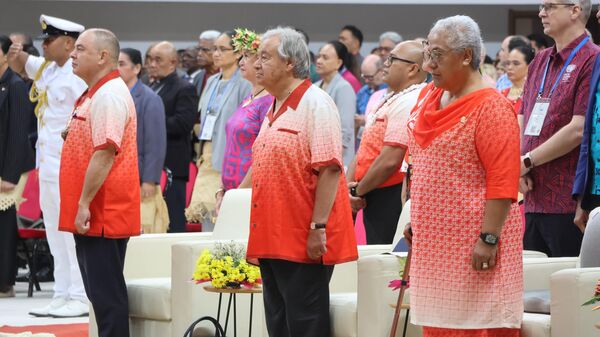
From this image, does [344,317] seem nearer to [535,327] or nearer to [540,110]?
[535,327]

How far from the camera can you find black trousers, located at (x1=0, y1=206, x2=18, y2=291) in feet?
28.4

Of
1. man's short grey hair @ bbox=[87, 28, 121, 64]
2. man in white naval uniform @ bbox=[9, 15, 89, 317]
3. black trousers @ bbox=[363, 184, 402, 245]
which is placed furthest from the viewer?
man in white naval uniform @ bbox=[9, 15, 89, 317]

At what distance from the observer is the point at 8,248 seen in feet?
28.8

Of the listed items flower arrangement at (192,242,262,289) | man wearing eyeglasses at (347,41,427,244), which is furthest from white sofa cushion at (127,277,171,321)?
man wearing eyeglasses at (347,41,427,244)

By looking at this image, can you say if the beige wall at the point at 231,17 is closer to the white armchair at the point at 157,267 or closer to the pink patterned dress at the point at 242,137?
the pink patterned dress at the point at 242,137

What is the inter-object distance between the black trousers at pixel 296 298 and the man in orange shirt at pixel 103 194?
1148 millimetres

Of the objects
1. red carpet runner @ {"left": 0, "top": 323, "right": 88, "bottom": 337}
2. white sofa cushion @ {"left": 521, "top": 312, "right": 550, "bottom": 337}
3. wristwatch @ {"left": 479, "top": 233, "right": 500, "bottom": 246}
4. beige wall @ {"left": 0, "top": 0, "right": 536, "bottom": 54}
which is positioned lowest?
red carpet runner @ {"left": 0, "top": 323, "right": 88, "bottom": 337}

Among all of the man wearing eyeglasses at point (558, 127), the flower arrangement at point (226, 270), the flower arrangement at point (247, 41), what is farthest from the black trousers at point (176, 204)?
the man wearing eyeglasses at point (558, 127)

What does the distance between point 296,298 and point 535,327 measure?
2.99ft

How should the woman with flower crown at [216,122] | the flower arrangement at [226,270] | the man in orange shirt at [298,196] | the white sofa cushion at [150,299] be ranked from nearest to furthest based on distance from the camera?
the man in orange shirt at [298,196]
the flower arrangement at [226,270]
the white sofa cushion at [150,299]
the woman with flower crown at [216,122]

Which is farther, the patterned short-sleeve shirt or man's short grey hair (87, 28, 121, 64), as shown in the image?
man's short grey hair (87, 28, 121, 64)

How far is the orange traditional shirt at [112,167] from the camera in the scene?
5.61 meters

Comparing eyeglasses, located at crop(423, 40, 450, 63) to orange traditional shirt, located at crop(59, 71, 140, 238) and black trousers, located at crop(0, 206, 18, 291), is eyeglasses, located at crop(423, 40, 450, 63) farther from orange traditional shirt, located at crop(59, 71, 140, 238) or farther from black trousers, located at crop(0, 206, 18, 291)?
black trousers, located at crop(0, 206, 18, 291)

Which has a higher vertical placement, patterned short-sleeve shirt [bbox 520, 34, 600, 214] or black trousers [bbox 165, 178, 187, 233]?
patterned short-sleeve shirt [bbox 520, 34, 600, 214]
